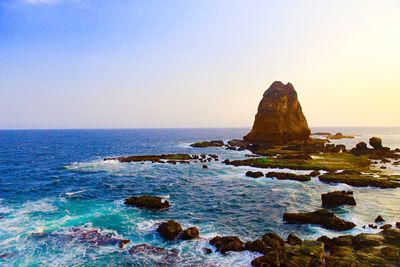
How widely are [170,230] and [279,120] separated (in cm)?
10591

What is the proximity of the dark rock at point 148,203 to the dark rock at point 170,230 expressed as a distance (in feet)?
32.6

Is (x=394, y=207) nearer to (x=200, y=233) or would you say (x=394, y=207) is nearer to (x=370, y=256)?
(x=370, y=256)

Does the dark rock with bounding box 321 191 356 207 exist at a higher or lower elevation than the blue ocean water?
higher

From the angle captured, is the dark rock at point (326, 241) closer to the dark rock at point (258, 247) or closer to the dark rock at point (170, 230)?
the dark rock at point (258, 247)

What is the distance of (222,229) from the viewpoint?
3622cm

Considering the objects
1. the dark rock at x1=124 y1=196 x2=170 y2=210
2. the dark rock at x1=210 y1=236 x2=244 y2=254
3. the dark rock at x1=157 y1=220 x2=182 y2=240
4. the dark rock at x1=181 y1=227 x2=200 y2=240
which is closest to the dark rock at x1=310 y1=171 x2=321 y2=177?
the dark rock at x1=124 y1=196 x2=170 y2=210

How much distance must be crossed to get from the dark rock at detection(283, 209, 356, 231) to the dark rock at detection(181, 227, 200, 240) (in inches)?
500

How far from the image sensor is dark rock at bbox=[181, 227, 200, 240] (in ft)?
109

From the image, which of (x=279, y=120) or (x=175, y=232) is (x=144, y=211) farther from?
(x=279, y=120)

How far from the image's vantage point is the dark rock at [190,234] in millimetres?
33312

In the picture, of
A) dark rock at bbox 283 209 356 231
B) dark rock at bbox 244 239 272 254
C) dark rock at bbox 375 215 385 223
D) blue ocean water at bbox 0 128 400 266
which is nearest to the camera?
dark rock at bbox 244 239 272 254

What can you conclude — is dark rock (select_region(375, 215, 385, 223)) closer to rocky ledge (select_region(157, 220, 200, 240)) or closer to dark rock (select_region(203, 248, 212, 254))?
dark rock (select_region(203, 248, 212, 254))

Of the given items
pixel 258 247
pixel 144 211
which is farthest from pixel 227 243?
pixel 144 211

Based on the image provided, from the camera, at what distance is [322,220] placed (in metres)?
37.1
